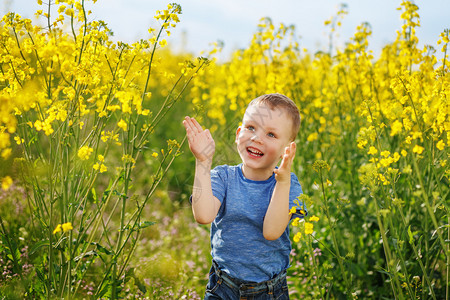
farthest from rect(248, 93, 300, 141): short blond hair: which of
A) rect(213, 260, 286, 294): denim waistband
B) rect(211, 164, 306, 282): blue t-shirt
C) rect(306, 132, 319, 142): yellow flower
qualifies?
rect(306, 132, 319, 142): yellow flower

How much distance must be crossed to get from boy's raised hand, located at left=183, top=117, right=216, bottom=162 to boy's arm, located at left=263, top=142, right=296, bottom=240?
0.29 metres

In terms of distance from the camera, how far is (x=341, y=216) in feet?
11.1

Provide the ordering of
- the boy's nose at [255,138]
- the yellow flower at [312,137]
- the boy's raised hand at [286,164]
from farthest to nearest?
the yellow flower at [312,137] < the boy's nose at [255,138] < the boy's raised hand at [286,164]

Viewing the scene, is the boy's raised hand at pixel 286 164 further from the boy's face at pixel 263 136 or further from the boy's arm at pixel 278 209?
the boy's face at pixel 263 136

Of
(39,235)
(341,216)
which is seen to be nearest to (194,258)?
(341,216)

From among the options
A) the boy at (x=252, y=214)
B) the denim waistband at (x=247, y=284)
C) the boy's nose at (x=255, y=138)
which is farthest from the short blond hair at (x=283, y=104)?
the denim waistband at (x=247, y=284)

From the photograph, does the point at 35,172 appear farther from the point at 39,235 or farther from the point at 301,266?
the point at 301,266

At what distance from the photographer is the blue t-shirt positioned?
2156 millimetres

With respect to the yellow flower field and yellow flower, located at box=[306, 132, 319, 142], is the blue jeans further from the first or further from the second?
yellow flower, located at box=[306, 132, 319, 142]

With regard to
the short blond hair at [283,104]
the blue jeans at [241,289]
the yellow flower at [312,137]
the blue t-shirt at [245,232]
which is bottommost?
the blue jeans at [241,289]

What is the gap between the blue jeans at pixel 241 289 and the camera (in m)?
2.14

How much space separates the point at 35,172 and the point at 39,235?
55cm

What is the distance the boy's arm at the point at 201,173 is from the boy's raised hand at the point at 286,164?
0.28m

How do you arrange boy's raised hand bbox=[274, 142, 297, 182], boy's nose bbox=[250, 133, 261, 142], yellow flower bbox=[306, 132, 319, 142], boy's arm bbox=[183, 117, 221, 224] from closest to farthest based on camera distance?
boy's raised hand bbox=[274, 142, 297, 182], boy's arm bbox=[183, 117, 221, 224], boy's nose bbox=[250, 133, 261, 142], yellow flower bbox=[306, 132, 319, 142]
